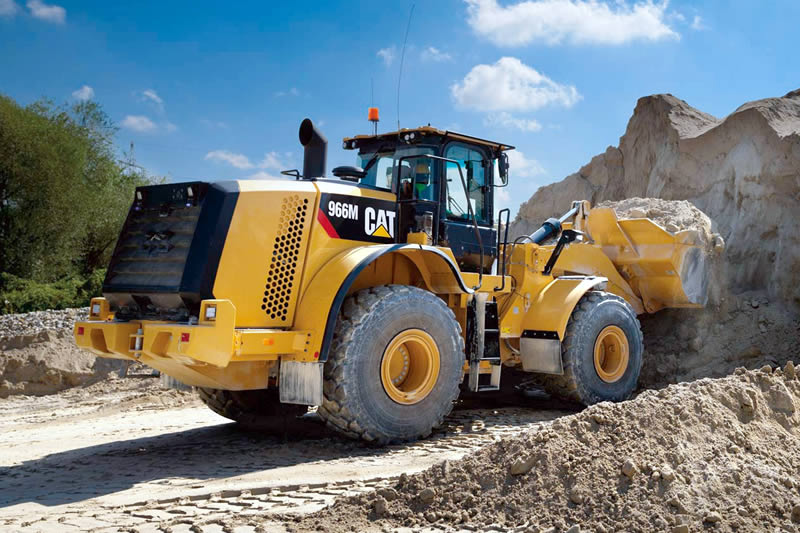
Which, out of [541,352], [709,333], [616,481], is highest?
[709,333]

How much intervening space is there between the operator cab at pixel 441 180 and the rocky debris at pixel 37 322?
285 inches

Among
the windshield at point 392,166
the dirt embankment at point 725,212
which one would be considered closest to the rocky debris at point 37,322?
the windshield at point 392,166

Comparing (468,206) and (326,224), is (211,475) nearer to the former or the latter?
(326,224)

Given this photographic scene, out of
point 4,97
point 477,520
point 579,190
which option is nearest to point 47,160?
point 4,97

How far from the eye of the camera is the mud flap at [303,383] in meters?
5.73

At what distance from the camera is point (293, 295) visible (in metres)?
6.00

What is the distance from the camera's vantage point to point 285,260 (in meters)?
5.98

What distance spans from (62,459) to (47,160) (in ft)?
57.7

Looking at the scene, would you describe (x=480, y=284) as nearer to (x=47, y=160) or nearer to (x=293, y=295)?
(x=293, y=295)

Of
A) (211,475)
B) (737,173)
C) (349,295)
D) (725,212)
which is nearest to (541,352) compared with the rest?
(349,295)

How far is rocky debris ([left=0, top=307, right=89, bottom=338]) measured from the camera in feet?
40.7

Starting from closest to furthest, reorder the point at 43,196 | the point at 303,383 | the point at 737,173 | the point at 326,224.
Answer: the point at 303,383, the point at 326,224, the point at 737,173, the point at 43,196

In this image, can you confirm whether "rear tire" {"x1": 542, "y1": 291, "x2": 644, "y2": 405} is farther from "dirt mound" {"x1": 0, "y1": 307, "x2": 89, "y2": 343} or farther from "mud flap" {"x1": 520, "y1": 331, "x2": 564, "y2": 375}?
"dirt mound" {"x1": 0, "y1": 307, "x2": 89, "y2": 343}

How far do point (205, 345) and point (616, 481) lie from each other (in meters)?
2.84
